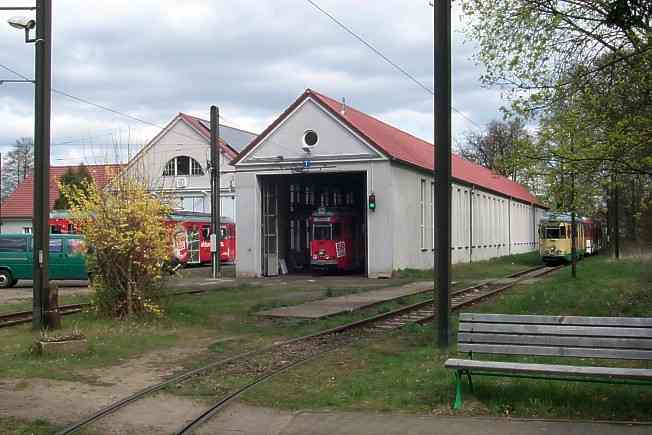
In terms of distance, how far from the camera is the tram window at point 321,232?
37.7m

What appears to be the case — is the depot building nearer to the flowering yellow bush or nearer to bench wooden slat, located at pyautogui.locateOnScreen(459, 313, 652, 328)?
the flowering yellow bush

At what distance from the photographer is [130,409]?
8.44 m

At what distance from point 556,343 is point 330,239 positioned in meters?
29.6

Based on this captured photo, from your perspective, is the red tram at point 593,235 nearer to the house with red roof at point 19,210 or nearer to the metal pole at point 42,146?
the house with red roof at point 19,210

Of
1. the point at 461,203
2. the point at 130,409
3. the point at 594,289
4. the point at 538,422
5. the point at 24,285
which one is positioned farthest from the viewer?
the point at 461,203

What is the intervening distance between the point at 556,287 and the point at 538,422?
17.1m

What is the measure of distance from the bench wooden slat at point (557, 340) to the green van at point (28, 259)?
840 inches

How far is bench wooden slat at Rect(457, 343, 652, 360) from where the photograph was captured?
7.68 metres

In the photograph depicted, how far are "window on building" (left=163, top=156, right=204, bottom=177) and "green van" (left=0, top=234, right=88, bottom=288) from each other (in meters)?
35.3

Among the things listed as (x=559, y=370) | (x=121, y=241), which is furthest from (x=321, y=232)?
(x=559, y=370)

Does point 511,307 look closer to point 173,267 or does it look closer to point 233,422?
point 173,267

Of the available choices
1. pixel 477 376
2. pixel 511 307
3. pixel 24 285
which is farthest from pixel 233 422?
pixel 24 285

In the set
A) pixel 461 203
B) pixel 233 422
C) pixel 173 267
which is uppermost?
pixel 461 203

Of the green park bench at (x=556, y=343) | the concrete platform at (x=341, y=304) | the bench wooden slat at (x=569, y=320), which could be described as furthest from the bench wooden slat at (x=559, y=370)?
the concrete platform at (x=341, y=304)
